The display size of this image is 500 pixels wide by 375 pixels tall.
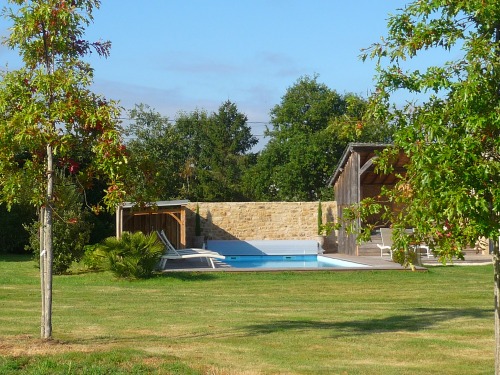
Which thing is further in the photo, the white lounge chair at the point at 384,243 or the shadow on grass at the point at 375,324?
the white lounge chair at the point at 384,243

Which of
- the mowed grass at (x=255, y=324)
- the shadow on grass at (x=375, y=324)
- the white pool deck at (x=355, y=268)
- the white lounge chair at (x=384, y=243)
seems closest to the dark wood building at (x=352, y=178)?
the white lounge chair at (x=384, y=243)

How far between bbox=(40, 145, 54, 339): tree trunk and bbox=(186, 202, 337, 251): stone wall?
2274 centimetres

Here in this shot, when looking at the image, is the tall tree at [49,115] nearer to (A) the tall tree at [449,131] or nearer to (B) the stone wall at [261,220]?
(A) the tall tree at [449,131]

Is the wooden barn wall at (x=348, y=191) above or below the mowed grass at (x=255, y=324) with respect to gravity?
above

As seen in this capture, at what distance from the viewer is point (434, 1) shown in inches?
247

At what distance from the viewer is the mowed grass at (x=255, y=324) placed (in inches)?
316

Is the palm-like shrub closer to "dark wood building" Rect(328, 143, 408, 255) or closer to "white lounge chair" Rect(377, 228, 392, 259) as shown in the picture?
"dark wood building" Rect(328, 143, 408, 255)

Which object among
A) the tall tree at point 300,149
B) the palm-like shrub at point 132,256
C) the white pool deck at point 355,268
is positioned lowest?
the white pool deck at point 355,268

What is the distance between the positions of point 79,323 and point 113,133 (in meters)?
3.55

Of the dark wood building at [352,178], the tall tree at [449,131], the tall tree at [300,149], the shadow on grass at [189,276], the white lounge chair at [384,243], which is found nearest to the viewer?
the tall tree at [449,131]

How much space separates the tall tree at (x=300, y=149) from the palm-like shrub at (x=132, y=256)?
20.5 metres

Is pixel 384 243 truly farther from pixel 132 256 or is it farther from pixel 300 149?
pixel 300 149

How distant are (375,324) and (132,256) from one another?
290 inches

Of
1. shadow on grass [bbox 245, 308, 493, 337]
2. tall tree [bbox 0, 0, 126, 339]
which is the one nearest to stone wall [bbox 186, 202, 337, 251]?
shadow on grass [bbox 245, 308, 493, 337]
